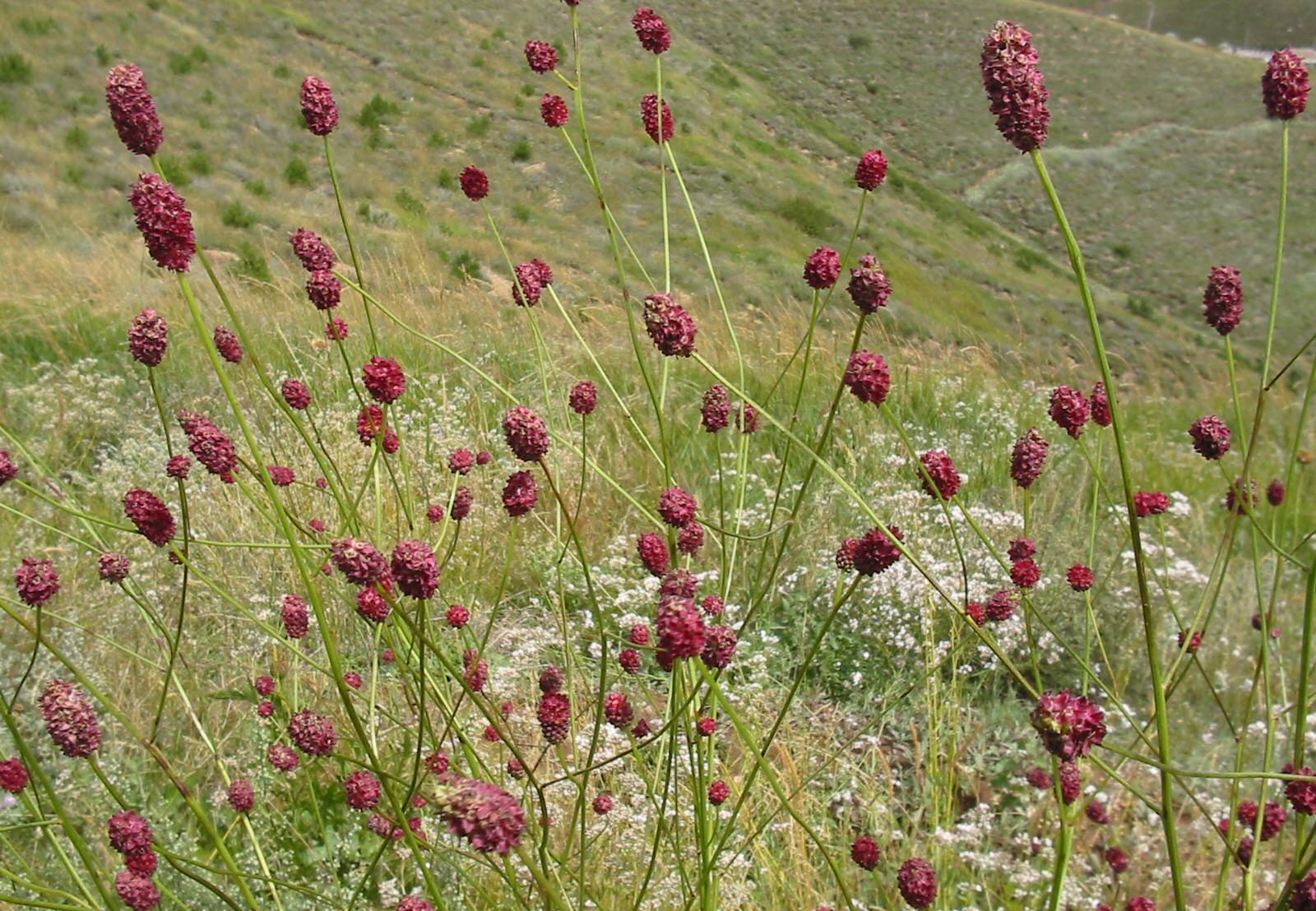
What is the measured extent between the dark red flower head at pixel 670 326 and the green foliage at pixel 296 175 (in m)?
17.8

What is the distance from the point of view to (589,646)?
272cm

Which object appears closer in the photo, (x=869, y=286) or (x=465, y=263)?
(x=869, y=286)

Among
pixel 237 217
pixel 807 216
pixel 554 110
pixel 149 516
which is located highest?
pixel 807 216

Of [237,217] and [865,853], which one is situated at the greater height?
[237,217]

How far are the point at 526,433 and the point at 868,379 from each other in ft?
1.41

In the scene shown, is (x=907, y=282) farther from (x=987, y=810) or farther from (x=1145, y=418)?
(x=987, y=810)

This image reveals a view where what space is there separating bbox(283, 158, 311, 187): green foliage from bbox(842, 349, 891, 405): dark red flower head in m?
18.0

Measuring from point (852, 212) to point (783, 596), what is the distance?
1154 inches

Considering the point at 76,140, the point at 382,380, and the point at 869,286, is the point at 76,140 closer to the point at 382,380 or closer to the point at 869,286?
the point at 382,380

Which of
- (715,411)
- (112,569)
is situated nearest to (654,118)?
(715,411)

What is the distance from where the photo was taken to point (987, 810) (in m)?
2.22

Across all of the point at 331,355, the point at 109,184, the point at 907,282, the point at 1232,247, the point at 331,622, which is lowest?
the point at 331,622

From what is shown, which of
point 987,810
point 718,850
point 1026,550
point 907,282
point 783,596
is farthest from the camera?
point 907,282

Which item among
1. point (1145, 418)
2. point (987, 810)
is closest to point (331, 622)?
point (987, 810)
